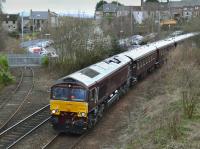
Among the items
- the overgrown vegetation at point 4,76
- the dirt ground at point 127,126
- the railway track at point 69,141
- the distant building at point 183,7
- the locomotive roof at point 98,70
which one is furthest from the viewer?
the distant building at point 183,7

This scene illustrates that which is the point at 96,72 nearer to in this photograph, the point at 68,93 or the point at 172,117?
the point at 68,93

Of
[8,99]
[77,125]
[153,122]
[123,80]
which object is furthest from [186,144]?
[8,99]

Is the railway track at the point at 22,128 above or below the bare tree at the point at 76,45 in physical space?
below

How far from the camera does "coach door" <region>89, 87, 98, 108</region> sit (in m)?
19.3

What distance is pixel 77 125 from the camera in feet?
62.2

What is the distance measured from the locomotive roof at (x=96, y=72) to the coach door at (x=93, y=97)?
38 cm

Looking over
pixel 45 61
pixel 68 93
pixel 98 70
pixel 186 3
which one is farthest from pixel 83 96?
pixel 186 3

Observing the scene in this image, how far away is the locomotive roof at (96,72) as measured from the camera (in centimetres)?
1951

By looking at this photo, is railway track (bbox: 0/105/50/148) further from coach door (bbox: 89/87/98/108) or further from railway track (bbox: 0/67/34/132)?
coach door (bbox: 89/87/98/108)

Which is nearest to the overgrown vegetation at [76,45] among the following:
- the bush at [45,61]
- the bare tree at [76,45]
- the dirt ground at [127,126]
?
the bare tree at [76,45]

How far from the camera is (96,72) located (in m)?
21.7

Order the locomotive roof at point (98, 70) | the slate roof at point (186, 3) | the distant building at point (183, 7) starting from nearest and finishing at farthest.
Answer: the locomotive roof at point (98, 70)
the distant building at point (183, 7)
the slate roof at point (186, 3)

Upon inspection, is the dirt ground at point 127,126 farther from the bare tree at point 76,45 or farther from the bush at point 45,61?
the bush at point 45,61

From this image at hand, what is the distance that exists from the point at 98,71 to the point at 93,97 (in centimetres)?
279
